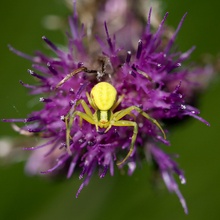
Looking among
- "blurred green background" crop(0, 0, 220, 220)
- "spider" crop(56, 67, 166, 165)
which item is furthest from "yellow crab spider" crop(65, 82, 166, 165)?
"blurred green background" crop(0, 0, 220, 220)

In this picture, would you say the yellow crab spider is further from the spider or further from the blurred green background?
the blurred green background

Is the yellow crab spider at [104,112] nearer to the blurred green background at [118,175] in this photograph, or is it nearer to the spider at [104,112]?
the spider at [104,112]

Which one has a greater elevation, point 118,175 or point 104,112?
point 104,112

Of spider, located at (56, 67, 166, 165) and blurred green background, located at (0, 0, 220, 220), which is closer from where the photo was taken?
spider, located at (56, 67, 166, 165)

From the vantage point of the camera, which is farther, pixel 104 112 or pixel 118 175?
pixel 118 175

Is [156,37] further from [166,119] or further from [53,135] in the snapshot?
[53,135]

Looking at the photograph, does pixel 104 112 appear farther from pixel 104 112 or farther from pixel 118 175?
pixel 118 175

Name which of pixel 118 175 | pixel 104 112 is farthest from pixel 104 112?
pixel 118 175

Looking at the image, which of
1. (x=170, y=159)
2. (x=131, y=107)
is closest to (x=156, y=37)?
(x=131, y=107)
